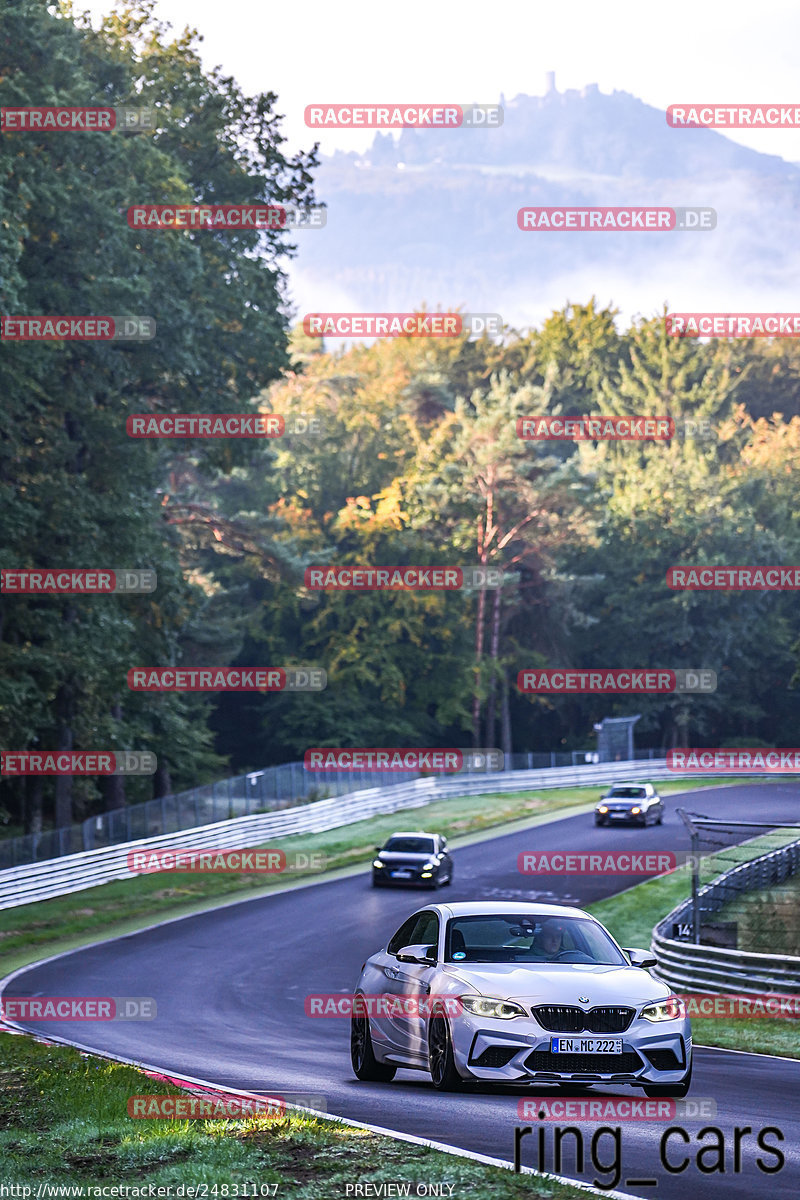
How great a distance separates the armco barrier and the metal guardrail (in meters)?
14.7

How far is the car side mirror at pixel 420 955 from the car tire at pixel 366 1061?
2.80 feet

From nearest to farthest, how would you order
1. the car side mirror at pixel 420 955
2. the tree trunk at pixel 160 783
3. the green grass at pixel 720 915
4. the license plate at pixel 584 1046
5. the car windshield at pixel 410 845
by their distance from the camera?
the license plate at pixel 584 1046 → the car side mirror at pixel 420 955 → the green grass at pixel 720 915 → the car windshield at pixel 410 845 → the tree trunk at pixel 160 783

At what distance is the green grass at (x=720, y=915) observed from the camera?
17.8m

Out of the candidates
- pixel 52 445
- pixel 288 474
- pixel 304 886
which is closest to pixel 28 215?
pixel 52 445

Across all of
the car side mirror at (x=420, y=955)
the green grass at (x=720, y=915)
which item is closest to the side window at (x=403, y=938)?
the car side mirror at (x=420, y=955)

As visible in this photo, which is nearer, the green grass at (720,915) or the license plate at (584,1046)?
the license plate at (584,1046)

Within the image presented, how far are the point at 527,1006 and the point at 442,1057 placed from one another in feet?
3.08

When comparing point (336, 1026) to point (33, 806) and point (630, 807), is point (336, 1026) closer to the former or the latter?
point (33, 806)

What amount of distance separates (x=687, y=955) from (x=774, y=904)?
2.66 m

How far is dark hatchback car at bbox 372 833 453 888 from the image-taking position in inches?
1476

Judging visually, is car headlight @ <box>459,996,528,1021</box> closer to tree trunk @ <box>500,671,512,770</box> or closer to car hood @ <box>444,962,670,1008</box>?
car hood @ <box>444,962,670,1008</box>

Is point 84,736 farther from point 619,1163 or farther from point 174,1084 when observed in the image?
point 619,1163

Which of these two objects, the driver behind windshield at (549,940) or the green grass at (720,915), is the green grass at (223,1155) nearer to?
the driver behind windshield at (549,940)

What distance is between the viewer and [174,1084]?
12555mm
